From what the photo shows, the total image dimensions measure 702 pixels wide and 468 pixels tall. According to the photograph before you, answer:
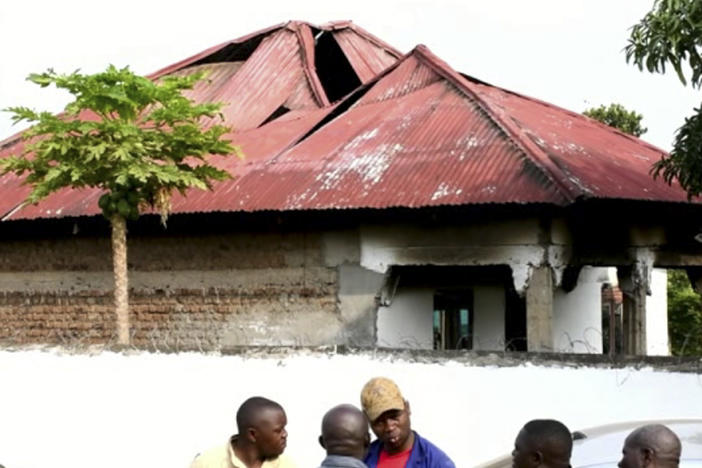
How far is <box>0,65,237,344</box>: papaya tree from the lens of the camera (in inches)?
506

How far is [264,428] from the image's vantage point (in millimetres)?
4695

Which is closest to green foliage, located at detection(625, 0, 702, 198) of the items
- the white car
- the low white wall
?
the low white wall

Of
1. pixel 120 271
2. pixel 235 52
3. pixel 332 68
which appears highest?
pixel 235 52

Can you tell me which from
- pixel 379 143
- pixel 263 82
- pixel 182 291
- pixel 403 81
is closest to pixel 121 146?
pixel 182 291

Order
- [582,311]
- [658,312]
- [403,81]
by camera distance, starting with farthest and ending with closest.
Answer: [658,312] < [582,311] < [403,81]

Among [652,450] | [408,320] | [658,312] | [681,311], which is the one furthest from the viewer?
[681,311]

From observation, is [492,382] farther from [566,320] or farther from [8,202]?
[8,202]

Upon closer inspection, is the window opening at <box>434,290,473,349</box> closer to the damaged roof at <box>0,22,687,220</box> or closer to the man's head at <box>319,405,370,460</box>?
the damaged roof at <box>0,22,687,220</box>

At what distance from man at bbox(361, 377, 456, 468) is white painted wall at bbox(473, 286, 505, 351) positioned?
12251mm

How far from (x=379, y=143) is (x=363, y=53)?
472 centimetres

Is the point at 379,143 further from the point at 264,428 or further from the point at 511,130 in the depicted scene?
the point at 264,428

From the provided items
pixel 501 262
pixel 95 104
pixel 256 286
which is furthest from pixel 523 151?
pixel 95 104

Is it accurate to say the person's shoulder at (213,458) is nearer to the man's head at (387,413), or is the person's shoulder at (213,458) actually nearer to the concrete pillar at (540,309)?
the man's head at (387,413)

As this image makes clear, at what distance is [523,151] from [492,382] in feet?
17.2
